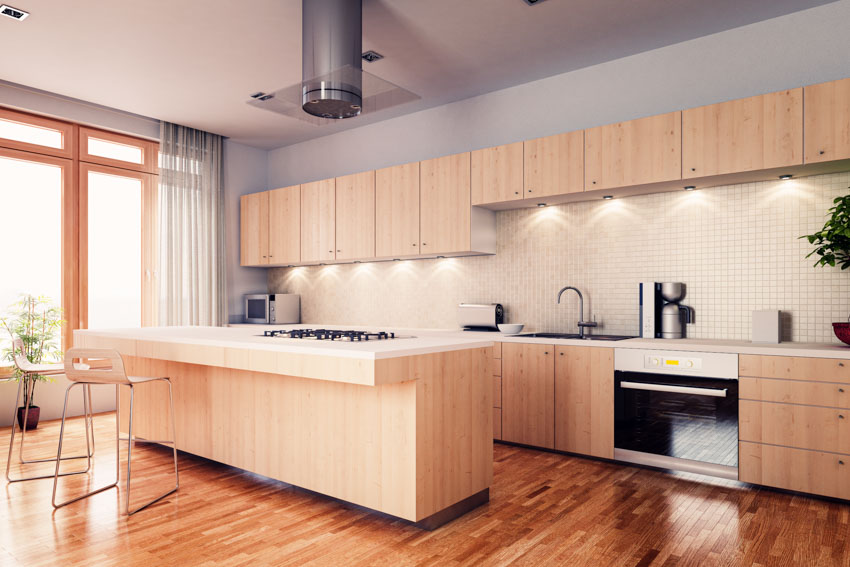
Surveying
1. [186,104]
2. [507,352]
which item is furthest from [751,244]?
[186,104]

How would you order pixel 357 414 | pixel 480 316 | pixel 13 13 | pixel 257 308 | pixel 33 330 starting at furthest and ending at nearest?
pixel 257 308, pixel 33 330, pixel 480 316, pixel 13 13, pixel 357 414

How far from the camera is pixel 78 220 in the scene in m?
5.07

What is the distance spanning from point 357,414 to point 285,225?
3.58m

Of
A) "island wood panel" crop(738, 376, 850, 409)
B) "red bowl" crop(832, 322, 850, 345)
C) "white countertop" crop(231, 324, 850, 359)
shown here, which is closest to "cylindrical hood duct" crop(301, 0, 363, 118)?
"white countertop" crop(231, 324, 850, 359)

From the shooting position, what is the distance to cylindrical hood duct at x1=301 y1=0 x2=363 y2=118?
297 centimetres

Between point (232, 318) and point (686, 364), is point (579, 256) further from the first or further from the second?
A: point (232, 318)

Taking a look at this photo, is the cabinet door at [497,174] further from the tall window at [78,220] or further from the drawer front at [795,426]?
the tall window at [78,220]

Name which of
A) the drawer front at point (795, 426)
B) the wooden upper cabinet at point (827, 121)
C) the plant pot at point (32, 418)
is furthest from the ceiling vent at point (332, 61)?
the plant pot at point (32, 418)

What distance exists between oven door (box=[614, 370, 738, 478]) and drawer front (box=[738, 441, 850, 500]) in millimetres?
78

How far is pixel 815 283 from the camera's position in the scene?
324cm

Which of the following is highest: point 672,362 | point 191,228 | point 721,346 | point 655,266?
point 191,228

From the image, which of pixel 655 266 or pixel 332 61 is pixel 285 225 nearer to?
pixel 332 61

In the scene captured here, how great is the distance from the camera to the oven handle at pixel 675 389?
3.06 meters

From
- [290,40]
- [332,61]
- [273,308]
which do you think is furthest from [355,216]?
[332,61]
